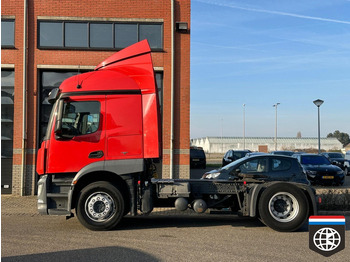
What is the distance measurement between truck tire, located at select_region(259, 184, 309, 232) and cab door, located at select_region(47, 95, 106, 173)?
347cm

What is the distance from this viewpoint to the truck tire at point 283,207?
8086 millimetres

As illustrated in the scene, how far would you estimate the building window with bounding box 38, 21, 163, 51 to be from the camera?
13.7 meters

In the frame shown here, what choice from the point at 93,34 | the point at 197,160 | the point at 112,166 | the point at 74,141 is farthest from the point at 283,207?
the point at 197,160

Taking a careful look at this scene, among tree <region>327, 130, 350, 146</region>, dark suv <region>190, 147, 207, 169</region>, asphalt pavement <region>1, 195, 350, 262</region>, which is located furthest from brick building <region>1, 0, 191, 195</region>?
tree <region>327, 130, 350, 146</region>

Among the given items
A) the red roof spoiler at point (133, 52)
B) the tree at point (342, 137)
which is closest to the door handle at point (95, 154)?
the red roof spoiler at point (133, 52)

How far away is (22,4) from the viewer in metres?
13.5

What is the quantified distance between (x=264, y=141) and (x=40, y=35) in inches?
2983

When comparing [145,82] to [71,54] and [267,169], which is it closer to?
[267,169]

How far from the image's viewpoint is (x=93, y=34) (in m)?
13.8

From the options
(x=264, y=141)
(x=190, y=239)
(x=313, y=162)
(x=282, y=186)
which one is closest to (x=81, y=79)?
(x=190, y=239)

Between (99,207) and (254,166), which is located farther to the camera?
(254,166)

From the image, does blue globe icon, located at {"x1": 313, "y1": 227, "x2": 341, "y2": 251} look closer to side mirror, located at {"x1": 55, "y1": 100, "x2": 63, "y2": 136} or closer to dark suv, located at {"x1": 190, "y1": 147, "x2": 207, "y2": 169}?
side mirror, located at {"x1": 55, "y1": 100, "x2": 63, "y2": 136}

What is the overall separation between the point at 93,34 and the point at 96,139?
6684mm

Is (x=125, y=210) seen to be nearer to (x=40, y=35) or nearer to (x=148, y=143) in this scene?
→ (x=148, y=143)
